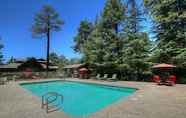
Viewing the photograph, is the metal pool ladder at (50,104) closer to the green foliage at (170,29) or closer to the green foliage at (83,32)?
the green foliage at (170,29)

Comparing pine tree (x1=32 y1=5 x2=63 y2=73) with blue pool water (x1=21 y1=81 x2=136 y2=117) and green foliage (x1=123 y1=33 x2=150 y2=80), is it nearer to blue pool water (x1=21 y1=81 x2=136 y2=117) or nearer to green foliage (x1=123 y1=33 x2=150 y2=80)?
green foliage (x1=123 y1=33 x2=150 y2=80)

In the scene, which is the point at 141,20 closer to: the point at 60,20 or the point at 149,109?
the point at 60,20

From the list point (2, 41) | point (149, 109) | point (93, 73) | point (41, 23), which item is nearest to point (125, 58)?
point (93, 73)

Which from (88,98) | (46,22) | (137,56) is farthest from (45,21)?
(88,98)

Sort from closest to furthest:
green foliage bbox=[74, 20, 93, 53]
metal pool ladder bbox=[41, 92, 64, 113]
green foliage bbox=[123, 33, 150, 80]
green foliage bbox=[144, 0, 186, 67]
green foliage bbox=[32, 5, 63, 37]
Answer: metal pool ladder bbox=[41, 92, 64, 113] → green foliage bbox=[144, 0, 186, 67] → green foliage bbox=[123, 33, 150, 80] → green foliage bbox=[32, 5, 63, 37] → green foliage bbox=[74, 20, 93, 53]

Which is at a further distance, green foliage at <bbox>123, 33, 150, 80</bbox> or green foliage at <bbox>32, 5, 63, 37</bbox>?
green foliage at <bbox>32, 5, 63, 37</bbox>

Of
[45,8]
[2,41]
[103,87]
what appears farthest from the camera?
[2,41]

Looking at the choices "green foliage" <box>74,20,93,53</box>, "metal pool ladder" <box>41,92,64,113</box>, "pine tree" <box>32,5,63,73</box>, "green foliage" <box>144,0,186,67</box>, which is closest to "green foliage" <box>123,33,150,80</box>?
"green foliage" <box>144,0,186,67</box>

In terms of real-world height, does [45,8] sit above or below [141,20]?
above

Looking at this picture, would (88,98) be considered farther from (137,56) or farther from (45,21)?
(45,21)

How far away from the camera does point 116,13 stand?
86.6 feet

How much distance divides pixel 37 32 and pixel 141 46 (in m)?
21.0

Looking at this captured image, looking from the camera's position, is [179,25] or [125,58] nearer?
[179,25]

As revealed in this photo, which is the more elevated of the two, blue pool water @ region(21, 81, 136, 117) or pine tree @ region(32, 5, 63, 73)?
pine tree @ region(32, 5, 63, 73)
